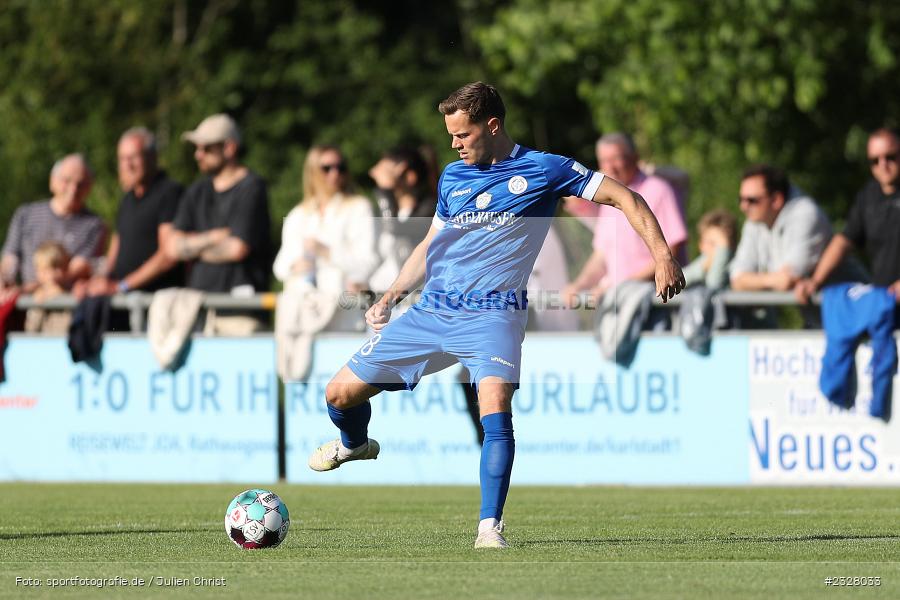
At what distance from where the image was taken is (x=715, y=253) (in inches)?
563

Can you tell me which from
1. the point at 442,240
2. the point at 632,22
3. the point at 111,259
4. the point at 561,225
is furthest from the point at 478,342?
the point at 632,22

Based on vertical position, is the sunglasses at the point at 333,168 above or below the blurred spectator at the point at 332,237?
above

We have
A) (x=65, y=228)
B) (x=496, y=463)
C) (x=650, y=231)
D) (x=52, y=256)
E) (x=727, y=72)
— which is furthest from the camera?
(x=727, y=72)

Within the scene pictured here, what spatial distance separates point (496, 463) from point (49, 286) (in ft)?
25.6

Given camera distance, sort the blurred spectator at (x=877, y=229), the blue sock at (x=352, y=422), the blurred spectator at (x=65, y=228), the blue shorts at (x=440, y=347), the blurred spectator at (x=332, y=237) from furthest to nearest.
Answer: the blurred spectator at (x=65, y=228) → the blurred spectator at (x=332, y=237) → the blurred spectator at (x=877, y=229) → the blue sock at (x=352, y=422) → the blue shorts at (x=440, y=347)

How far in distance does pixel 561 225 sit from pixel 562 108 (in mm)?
18418

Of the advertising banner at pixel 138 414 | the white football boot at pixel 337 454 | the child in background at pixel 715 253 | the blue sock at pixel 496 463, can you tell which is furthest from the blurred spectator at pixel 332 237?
the blue sock at pixel 496 463

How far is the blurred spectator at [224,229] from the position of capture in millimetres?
14797

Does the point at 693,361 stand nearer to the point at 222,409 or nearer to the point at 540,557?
the point at 222,409

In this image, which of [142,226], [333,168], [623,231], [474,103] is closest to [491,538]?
[474,103]

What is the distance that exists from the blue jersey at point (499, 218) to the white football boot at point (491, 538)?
1.15 m

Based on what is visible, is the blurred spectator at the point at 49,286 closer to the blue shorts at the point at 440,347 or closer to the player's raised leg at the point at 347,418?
the player's raised leg at the point at 347,418

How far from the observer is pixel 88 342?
15039mm

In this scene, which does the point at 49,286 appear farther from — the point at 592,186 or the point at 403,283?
the point at 592,186
